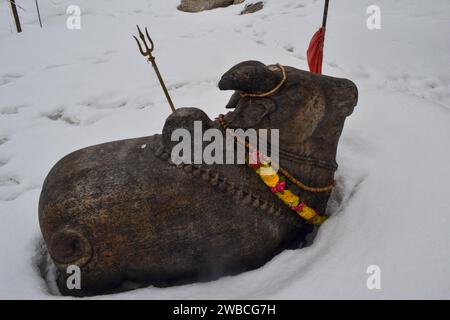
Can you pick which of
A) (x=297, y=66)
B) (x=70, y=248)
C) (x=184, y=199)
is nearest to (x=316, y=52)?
(x=297, y=66)

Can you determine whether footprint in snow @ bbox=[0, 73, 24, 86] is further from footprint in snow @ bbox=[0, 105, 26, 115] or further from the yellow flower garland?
the yellow flower garland

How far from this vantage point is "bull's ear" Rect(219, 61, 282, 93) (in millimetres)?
1616

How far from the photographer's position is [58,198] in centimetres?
158

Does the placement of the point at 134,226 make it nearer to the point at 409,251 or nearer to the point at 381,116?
the point at 409,251

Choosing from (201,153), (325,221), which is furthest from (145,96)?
(325,221)

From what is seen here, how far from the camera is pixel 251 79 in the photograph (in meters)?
1.62

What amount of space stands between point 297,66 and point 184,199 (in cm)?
266

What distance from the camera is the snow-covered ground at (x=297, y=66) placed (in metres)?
1.55

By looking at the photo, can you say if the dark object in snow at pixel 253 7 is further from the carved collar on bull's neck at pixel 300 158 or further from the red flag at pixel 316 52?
the carved collar on bull's neck at pixel 300 158

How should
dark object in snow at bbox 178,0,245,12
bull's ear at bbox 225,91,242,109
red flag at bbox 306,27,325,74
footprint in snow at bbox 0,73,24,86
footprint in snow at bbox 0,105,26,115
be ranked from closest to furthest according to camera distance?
bull's ear at bbox 225,91,242,109 < red flag at bbox 306,27,325,74 < footprint in snow at bbox 0,105,26,115 < footprint in snow at bbox 0,73,24,86 < dark object in snow at bbox 178,0,245,12

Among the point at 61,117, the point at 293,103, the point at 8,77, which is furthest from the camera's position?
the point at 8,77

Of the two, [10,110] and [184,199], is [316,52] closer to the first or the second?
[184,199]

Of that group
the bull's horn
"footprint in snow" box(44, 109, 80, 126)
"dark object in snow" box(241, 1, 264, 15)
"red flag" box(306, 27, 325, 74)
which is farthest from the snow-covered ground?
"red flag" box(306, 27, 325, 74)

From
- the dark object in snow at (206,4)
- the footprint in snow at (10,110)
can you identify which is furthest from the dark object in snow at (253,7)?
the footprint in snow at (10,110)
